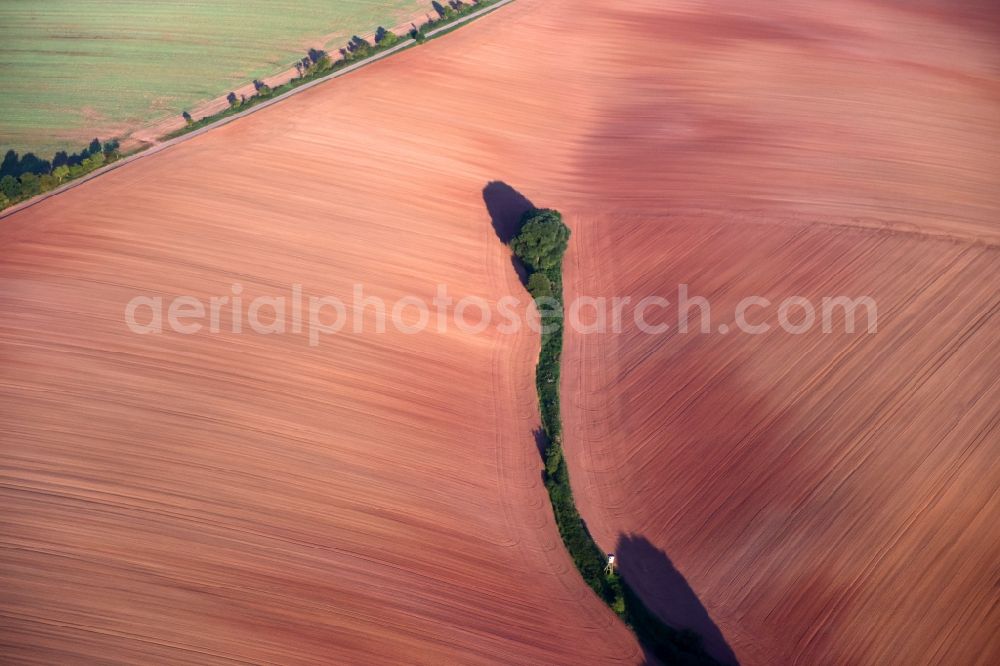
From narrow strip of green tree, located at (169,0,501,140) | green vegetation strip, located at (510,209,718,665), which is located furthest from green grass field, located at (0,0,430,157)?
green vegetation strip, located at (510,209,718,665)

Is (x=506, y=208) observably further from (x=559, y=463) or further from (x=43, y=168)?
(x=43, y=168)

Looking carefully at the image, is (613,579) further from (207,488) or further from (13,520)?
(13,520)

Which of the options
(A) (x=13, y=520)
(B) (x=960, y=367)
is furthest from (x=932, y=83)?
(A) (x=13, y=520)

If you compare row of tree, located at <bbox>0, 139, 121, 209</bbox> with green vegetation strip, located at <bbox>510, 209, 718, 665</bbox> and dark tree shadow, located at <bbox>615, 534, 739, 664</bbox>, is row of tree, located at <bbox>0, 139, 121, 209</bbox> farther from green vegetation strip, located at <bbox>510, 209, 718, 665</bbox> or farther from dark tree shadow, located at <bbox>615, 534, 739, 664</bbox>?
dark tree shadow, located at <bbox>615, 534, 739, 664</bbox>

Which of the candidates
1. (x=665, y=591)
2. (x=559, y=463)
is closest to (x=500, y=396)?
(x=559, y=463)

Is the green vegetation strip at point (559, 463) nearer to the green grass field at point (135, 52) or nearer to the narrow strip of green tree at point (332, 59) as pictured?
the narrow strip of green tree at point (332, 59)

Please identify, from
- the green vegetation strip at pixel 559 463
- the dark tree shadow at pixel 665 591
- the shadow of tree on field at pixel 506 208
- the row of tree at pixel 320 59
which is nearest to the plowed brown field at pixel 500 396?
the dark tree shadow at pixel 665 591
